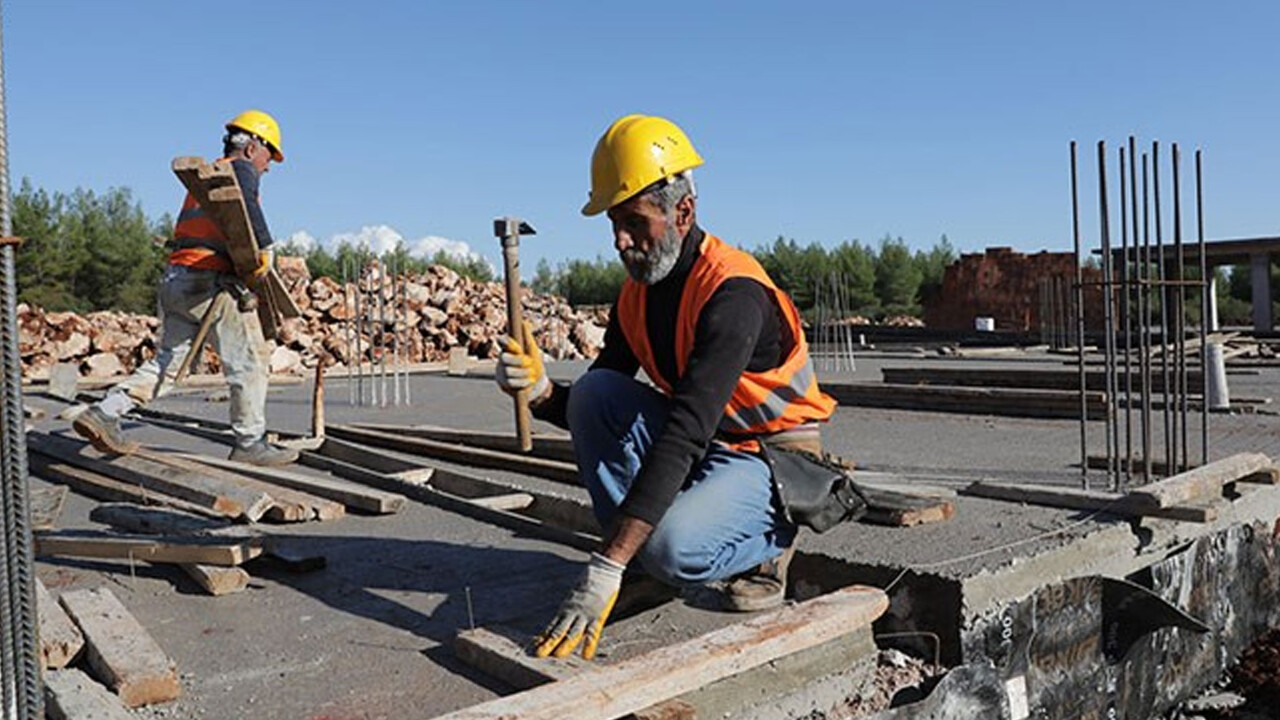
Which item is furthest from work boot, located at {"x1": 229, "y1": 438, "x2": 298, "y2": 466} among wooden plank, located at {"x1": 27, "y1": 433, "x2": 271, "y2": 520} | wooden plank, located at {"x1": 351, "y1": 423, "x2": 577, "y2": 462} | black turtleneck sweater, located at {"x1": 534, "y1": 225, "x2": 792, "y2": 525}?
black turtleneck sweater, located at {"x1": 534, "y1": 225, "x2": 792, "y2": 525}

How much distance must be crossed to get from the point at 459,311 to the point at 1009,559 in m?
20.6

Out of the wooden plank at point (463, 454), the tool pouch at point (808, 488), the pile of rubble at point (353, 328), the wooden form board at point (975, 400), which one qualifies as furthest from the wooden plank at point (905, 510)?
the pile of rubble at point (353, 328)

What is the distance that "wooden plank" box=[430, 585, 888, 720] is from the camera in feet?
7.77

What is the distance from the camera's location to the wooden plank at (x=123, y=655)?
105 inches

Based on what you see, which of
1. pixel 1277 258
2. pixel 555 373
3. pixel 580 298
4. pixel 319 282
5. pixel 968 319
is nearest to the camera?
pixel 555 373

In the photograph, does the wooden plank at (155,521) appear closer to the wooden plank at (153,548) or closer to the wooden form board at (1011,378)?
the wooden plank at (153,548)

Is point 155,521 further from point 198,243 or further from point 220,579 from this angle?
point 198,243

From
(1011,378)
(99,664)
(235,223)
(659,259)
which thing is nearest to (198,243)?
→ (235,223)

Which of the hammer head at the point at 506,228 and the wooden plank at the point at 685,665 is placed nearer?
the wooden plank at the point at 685,665

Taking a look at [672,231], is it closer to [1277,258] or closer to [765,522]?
[765,522]

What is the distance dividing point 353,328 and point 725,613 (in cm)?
1938

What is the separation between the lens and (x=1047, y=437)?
299 inches

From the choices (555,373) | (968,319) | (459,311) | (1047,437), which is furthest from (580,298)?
(1047,437)

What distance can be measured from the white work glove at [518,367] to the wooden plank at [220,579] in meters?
1.29
